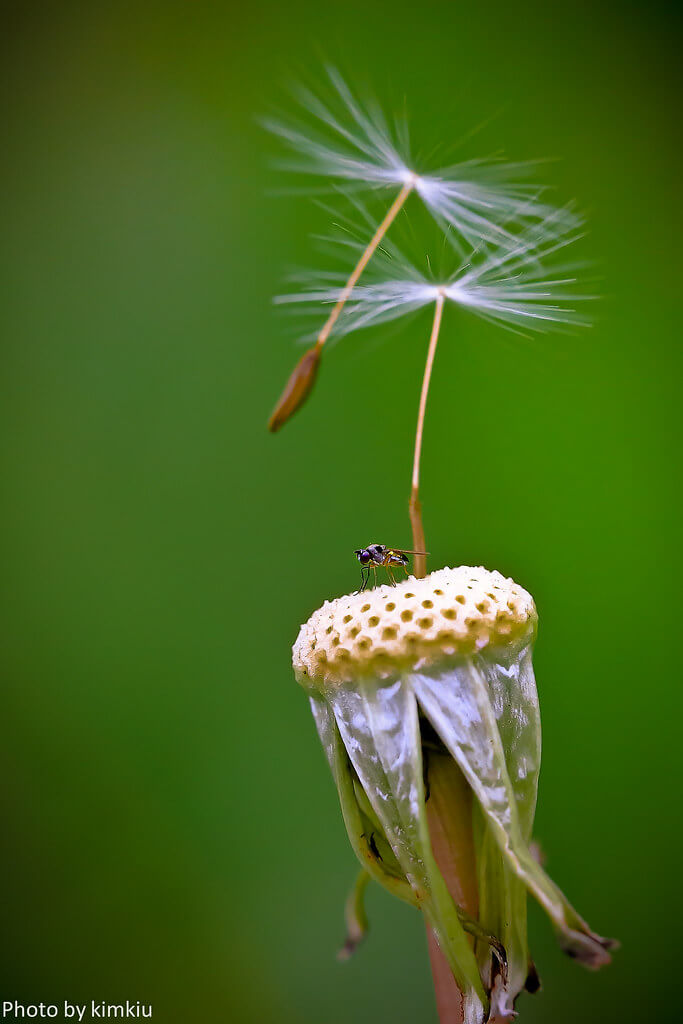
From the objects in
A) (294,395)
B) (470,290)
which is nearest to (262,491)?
(470,290)

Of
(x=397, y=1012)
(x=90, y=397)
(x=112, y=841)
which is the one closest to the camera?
(x=397, y=1012)

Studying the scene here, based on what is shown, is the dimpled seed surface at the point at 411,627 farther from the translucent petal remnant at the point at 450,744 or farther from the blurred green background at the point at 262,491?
the blurred green background at the point at 262,491

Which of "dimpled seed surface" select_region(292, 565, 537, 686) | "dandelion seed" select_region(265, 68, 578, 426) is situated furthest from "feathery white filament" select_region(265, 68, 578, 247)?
"dimpled seed surface" select_region(292, 565, 537, 686)

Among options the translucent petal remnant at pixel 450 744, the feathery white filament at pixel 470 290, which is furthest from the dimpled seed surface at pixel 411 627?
the feathery white filament at pixel 470 290

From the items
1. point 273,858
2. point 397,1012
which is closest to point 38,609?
point 273,858

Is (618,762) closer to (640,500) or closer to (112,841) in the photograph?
(640,500)

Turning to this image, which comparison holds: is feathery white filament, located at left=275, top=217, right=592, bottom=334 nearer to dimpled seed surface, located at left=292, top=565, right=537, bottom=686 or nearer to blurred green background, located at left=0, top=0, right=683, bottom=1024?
dimpled seed surface, located at left=292, top=565, right=537, bottom=686
